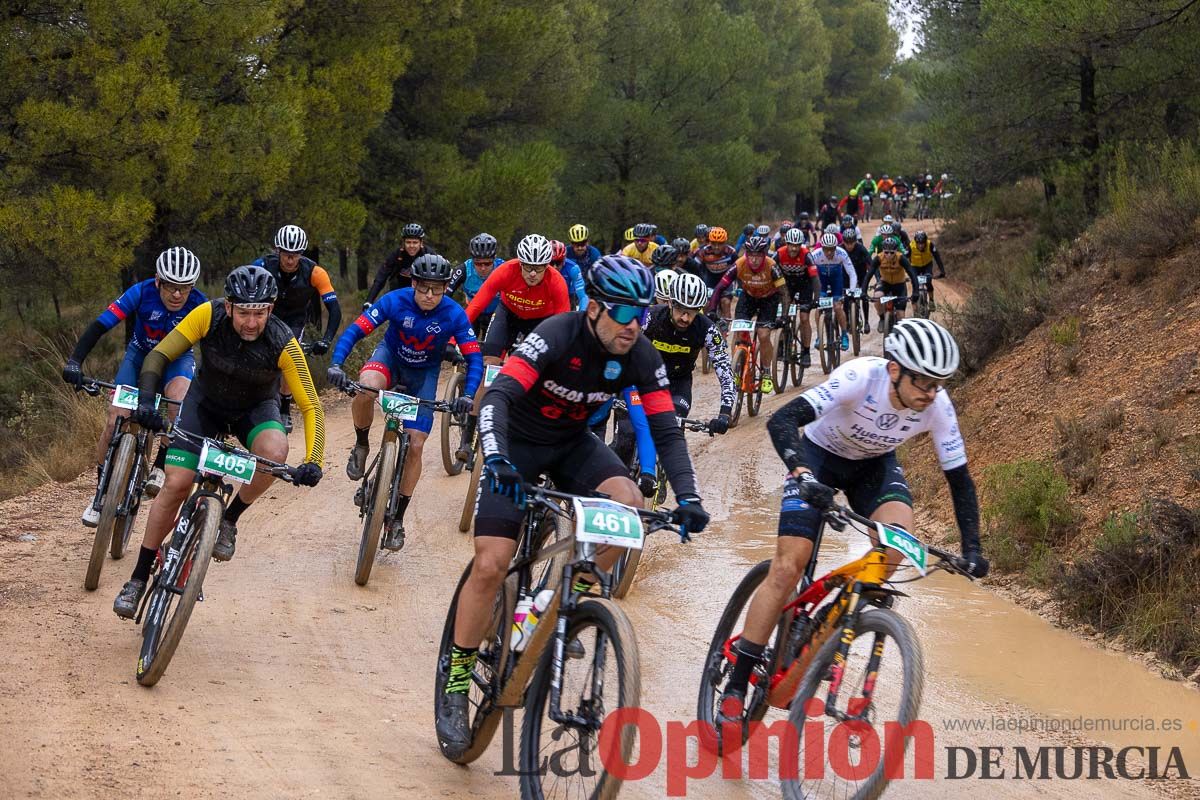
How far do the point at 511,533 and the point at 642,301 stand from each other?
1.15m

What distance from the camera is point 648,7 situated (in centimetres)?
3450

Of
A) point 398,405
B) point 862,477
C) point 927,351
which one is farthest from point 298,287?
point 927,351

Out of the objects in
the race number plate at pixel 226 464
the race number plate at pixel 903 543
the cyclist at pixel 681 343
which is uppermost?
the cyclist at pixel 681 343

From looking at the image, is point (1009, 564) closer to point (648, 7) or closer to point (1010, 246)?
point (1010, 246)

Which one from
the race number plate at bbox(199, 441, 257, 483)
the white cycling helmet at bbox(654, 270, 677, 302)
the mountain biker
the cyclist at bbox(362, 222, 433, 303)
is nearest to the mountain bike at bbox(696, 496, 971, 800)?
the race number plate at bbox(199, 441, 257, 483)

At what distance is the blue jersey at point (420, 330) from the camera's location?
9.74 m

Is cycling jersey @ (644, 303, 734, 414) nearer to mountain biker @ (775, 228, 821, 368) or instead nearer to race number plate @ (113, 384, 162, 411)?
race number plate @ (113, 384, 162, 411)

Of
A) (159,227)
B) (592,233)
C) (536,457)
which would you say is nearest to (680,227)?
(592,233)

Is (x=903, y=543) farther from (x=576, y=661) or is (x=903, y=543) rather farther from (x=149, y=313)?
(x=149, y=313)

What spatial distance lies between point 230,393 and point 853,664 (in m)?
4.18

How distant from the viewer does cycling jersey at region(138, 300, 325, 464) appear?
7047mm

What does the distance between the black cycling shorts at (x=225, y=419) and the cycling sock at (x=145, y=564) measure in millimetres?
729

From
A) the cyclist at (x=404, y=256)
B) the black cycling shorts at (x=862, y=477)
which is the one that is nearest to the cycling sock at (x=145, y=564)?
the black cycling shorts at (x=862, y=477)

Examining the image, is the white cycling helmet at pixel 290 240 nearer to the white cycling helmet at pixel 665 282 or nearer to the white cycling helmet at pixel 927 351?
the white cycling helmet at pixel 665 282
